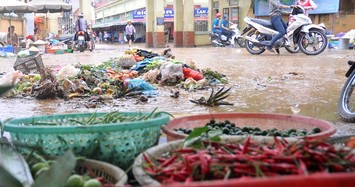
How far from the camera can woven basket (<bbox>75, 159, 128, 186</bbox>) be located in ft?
5.25

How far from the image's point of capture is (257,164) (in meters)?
1.41

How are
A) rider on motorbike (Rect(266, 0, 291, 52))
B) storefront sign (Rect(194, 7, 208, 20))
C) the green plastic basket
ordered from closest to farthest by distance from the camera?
the green plastic basket → rider on motorbike (Rect(266, 0, 291, 52)) → storefront sign (Rect(194, 7, 208, 20))

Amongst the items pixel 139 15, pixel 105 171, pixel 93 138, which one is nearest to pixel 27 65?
pixel 93 138

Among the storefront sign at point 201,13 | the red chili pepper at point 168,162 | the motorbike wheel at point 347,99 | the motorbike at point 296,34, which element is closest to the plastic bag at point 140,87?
the motorbike wheel at point 347,99

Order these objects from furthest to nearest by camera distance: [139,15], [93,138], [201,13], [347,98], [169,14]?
[139,15]
[169,14]
[201,13]
[347,98]
[93,138]

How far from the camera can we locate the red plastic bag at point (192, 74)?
21.9 ft

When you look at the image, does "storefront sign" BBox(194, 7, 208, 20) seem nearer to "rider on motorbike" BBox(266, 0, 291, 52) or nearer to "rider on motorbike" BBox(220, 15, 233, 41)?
"rider on motorbike" BBox(220, 15, 233, 41)

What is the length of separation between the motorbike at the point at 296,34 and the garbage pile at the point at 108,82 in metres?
5.42

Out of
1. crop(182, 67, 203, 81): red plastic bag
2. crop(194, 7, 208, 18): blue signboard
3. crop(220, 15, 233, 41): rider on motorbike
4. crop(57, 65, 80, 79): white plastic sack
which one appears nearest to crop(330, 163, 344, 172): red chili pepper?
crop(57, 65, 80, 79): white plastic sack

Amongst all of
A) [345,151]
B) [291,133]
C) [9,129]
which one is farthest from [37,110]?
[345,151]

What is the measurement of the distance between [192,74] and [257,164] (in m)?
5.35

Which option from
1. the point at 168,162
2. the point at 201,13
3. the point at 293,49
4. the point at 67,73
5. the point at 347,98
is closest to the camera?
the point at 168,162

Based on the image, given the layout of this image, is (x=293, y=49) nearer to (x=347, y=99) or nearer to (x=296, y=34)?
(x=296, y=34)

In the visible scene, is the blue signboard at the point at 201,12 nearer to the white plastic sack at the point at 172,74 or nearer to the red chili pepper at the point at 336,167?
the white plastic sack at the point at 172,74
